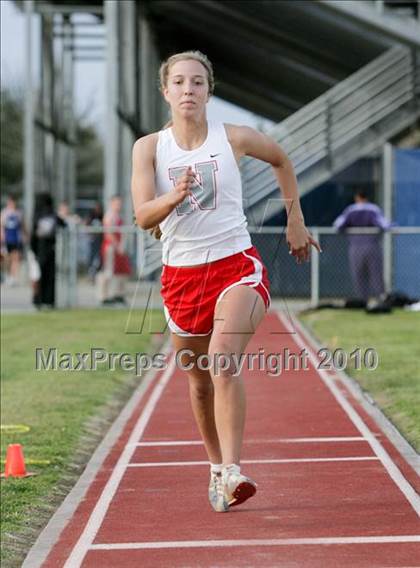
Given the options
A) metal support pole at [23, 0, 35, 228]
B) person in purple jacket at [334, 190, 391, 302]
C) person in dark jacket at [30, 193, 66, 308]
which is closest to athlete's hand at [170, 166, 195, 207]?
person in purple jacket at [334, 190, 391, 302]

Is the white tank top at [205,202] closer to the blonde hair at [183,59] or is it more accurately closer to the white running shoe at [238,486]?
the blonde hair at [183,59]

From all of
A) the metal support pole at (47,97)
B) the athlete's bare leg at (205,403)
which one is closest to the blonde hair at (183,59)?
the athlete's bare leg at (205,403)

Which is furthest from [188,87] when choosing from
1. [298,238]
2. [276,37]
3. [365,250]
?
[276,37]

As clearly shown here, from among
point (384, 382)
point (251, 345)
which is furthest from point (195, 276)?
point (251, 345)

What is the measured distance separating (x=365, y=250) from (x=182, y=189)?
17841 mm

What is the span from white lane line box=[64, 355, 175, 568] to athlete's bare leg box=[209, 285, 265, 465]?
82 cm

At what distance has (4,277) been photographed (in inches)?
1430

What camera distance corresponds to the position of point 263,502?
26.4ft

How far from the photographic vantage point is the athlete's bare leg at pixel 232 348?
7.25 m

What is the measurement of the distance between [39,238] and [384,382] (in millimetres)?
12434

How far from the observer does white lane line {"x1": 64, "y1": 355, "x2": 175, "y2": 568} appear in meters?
6.89

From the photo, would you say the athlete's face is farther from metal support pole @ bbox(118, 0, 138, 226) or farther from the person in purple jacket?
metal support pole @ bbox(118, 0, 138, 226)

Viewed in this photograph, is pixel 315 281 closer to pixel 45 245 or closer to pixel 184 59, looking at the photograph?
pixel 45 245

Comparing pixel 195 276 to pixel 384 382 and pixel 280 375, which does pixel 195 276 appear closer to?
pixel 384 382
